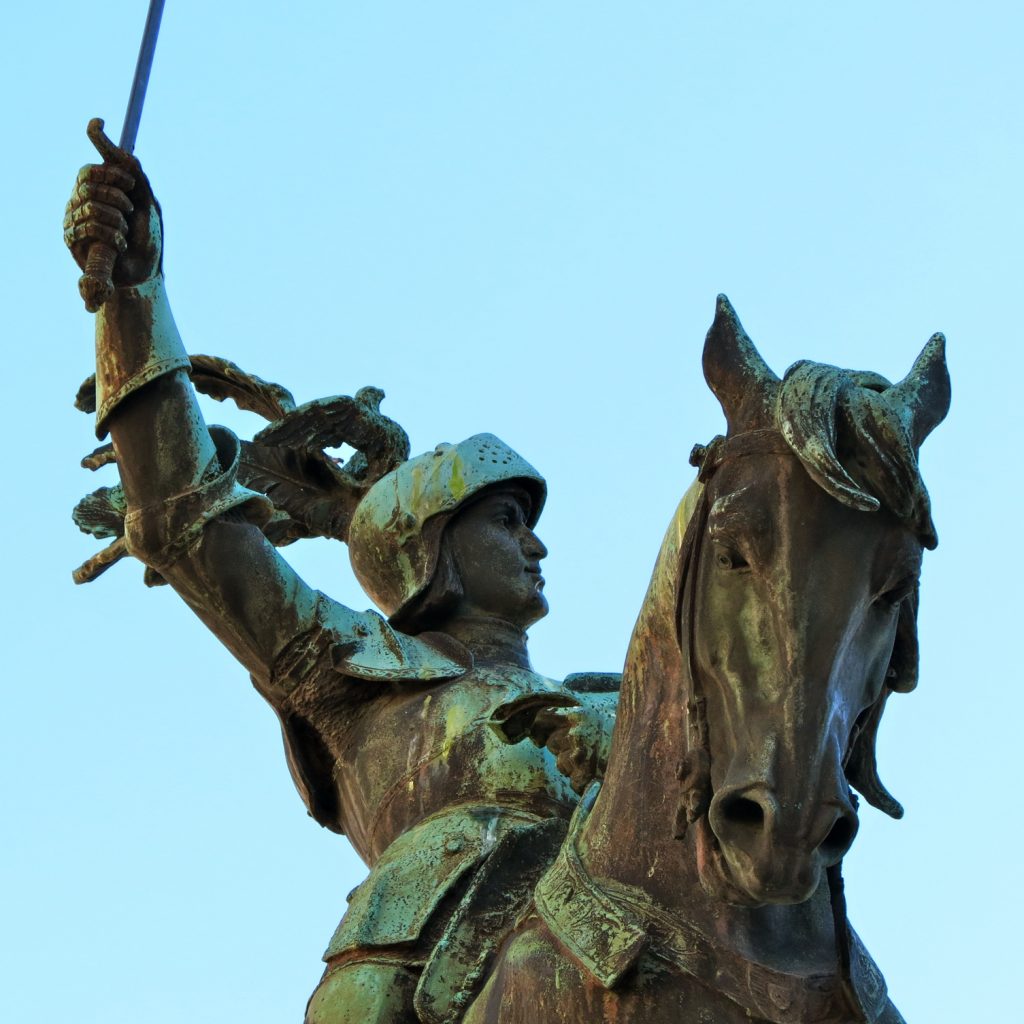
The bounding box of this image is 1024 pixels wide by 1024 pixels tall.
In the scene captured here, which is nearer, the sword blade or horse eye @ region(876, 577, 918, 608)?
horse eye @ region(876, 577, 918, 608)

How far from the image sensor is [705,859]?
5078mm

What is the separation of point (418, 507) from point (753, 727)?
3.68 m

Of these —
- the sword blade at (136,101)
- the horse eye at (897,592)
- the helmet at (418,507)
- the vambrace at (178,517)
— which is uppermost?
the sword blade at (136,101)

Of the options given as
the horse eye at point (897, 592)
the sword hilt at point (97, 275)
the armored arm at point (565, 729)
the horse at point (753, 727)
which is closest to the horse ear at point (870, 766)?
the horse at point (753, 727)

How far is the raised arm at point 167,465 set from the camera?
7660mm

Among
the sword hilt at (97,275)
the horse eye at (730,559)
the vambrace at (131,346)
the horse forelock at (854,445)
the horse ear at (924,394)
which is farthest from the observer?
the vambrace at (131,346)

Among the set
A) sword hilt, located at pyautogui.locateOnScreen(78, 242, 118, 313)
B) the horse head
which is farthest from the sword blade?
the horse head

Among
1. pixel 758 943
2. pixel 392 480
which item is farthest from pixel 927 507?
pixel 392 480

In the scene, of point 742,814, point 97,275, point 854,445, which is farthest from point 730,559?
point 97,275

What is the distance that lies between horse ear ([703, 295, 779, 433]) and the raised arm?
9.02 ft

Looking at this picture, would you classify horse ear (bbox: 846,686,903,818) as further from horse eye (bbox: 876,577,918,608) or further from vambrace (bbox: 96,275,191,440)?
vambrace (bbox: 96,275,191,440)

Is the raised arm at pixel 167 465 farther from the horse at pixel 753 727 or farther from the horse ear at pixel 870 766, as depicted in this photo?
the horse ear at pixel 870 766

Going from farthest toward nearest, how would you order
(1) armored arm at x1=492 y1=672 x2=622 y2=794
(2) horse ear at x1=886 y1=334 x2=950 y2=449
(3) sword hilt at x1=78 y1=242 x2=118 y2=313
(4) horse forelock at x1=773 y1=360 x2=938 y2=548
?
1. (3) sword hilt at x1=78 y1=242 x2=118 y2=313
2. (1) armored arm at x1=492 y1=672 x2=622 y2=794
3. (2) horse ear at x1=886 y1=334 x2=950 y2=449
4. (4) horse forelock at x1=773 y1=360 x2=938 y2=548

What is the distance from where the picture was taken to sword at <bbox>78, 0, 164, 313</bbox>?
732 cm
